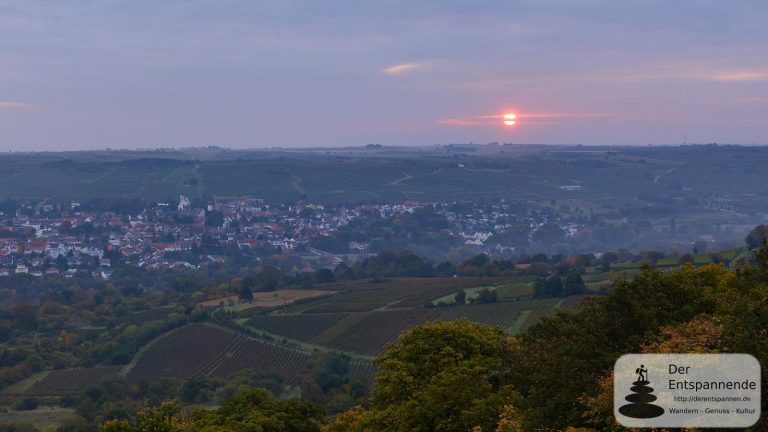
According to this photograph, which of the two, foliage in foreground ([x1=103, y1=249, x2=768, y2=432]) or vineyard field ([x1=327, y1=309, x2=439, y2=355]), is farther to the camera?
vineyard field ([x1=327, y1=309, x2=439, y2=355])

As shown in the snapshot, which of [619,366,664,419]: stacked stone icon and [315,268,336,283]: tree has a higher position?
[619,366,664,419]: stacked stone icon

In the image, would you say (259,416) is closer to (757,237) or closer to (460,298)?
(460,298)

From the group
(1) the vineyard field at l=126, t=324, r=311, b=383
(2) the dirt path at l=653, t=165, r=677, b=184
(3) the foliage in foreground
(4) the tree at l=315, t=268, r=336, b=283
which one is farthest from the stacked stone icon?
(2) the dirt path at l=653, t=165, r=677, b=184

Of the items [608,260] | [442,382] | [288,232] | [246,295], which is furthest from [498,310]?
[288,232]

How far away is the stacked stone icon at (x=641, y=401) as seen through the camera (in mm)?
12898

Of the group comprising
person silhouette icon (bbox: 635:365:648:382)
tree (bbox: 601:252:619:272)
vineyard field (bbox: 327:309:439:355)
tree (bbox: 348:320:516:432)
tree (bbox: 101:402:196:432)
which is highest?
person silhouette icon (bbox: 635:365:648:382)

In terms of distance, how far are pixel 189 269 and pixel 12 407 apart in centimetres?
7388

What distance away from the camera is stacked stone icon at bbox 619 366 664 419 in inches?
508

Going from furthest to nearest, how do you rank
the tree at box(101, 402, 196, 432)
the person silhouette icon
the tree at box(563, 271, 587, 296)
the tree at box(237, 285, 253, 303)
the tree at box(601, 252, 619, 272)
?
the tree at box(237, 285, 253, 303)
the tree at box(601, 252, 619, 272)
the tree at box(563, 271, 587, 296)
the tree at box(101, 402, 196, 432)
the person silhouette icon

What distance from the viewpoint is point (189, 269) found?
125312 mm

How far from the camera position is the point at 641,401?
43.1 feet

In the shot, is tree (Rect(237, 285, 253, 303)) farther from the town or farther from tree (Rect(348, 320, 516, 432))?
tree (Rect(348, 320, 516, 432))

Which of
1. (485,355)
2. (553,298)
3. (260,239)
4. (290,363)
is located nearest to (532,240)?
(260,239)

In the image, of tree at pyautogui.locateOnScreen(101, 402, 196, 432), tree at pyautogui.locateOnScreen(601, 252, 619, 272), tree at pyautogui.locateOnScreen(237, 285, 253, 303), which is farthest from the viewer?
tree at pyautogui.locateOnScreen(237, 285, 253, 303)
